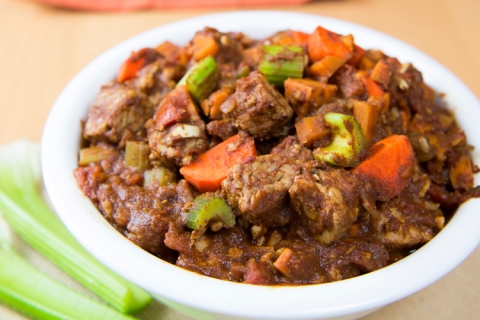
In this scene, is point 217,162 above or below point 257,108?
below

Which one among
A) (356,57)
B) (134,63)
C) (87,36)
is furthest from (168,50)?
(87,36)

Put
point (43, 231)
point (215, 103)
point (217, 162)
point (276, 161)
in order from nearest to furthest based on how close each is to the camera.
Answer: point (276, 161) → point (217, 162) → point (215, 103) → point (43, 231)

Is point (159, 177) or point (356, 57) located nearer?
point (159, 177)

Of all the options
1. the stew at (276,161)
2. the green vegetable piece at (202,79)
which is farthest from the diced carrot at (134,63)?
the green vegetable piece at (202,79)

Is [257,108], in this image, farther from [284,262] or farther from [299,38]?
[299,38]

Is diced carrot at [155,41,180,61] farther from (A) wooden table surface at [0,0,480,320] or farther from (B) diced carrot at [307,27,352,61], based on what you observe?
(A) wooden table surface at [0,0,480,320]

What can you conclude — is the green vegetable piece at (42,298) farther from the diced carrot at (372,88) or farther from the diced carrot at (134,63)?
the diced carrot at (372,88)

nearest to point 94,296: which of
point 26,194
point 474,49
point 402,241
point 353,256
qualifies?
point 26,194
